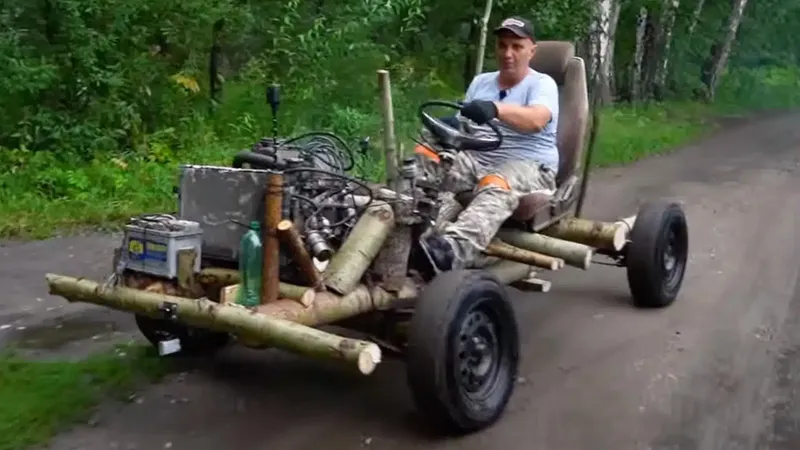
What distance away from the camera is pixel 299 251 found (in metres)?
4.46

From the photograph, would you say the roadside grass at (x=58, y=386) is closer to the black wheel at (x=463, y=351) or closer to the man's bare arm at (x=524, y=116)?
the black wheel at (x=463, y=351)

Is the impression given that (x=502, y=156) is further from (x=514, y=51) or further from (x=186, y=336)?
(x=186, y=336)

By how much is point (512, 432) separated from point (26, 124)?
25.6 ft

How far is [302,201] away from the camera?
4.82 m

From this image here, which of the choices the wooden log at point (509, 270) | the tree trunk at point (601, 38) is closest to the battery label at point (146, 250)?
the wooden log at point (509, 270)

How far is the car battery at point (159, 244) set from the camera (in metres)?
4.56

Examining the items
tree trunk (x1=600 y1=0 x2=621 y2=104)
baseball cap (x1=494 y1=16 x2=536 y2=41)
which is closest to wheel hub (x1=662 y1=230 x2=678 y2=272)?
baseball cap (x1=494 y1=16 x2=536 y2=41)

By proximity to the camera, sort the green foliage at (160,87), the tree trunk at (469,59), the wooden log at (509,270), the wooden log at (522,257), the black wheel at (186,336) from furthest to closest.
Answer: the tree trunk at (469,59) → the green foliage at (160,87) → the wooden log at (509,270) → the wooden log at (522,257) → the black wheel at (186,336)

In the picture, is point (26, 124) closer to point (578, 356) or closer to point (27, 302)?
point (27, 302)

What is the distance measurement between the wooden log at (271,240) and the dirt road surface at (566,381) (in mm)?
692

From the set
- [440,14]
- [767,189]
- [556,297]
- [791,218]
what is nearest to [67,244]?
[556,297]

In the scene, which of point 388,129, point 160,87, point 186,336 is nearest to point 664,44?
point 160,87

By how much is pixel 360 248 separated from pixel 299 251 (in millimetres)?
343

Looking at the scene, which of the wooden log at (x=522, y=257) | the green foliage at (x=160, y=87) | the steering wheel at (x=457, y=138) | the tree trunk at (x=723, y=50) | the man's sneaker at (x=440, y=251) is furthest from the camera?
the tree trunk at (x=723, y=50)
